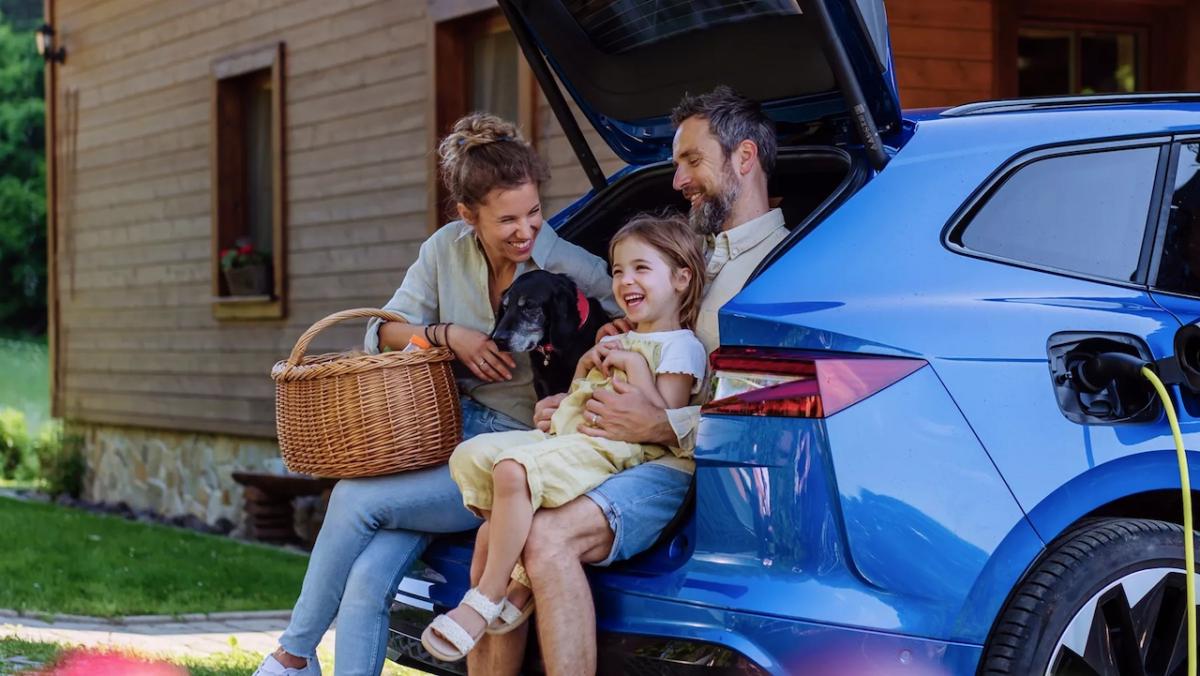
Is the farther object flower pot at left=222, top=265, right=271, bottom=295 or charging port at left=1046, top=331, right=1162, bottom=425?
flower pot at left=222, top=265, right=271, bottom=295

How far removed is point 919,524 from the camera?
9.07ft

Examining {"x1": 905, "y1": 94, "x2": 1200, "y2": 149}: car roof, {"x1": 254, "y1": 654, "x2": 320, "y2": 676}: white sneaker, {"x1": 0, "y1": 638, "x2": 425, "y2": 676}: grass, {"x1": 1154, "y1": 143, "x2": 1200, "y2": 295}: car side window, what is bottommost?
{"x1": 0, "y1": 638, "x2": 425, "y2": 676}: grass

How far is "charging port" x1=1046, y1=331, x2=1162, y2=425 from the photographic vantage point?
294 cm

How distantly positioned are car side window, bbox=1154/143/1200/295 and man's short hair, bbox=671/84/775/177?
3.00 feet

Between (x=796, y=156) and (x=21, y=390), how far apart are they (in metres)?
23.5

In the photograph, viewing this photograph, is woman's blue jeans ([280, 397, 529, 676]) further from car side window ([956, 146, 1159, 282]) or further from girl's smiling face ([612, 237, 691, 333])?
car side window ([956, 146, 1159, 282])

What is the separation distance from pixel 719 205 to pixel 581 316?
0.47m

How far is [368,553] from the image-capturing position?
3697mm

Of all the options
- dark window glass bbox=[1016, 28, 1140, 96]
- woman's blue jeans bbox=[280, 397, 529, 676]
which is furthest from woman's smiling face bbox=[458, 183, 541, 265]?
dark window glass bbox=[1016, 28, 1140, 96]

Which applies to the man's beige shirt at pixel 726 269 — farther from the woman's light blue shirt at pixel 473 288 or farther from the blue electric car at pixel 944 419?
the woman's light blue shirt at pixel 473 288

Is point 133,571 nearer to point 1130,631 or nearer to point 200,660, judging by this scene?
point 200,660

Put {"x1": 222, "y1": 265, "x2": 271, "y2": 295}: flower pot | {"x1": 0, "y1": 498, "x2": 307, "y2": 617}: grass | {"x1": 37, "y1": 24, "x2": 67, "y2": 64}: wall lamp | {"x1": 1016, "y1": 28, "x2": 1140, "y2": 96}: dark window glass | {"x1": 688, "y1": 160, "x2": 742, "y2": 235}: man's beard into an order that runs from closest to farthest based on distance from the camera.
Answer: {"x1": 688, "y1": 160, "x2": 742, "y2": 235}: man's beard → {"x1": 0, "y1": 498, "x2": 307, "y2": 617}: grass → {"x1": 1016, "y1": 28, "x2": 1140, "y2": 96}: dark window glass → {"x1": 222, "y1": 265, "x2": 271, "y2": 295}: flower pot → {"x1": 37, "y1": 24, "x2": 67, "y2": 64}: wall lamp

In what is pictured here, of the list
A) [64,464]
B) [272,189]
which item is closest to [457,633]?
[272,189]

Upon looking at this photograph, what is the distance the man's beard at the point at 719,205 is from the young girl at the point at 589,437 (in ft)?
0.20
